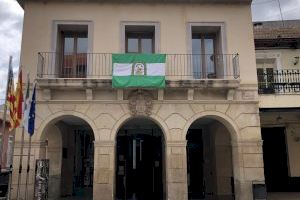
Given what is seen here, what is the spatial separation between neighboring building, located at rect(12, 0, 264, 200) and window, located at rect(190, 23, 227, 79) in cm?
4

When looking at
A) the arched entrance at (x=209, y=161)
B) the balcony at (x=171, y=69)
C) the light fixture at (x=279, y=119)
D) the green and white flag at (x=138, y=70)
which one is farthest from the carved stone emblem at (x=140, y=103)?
the light fixture at (x=279, y=119)

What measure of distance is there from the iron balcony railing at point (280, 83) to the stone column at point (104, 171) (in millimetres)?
6193

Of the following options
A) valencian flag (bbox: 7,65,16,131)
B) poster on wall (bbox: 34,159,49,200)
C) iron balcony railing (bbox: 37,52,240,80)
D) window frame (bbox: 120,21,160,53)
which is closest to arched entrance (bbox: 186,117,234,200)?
iron balcony railing (bbox: 37,52,240,80)

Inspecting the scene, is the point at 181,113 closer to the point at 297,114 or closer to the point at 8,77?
the point at 8,77

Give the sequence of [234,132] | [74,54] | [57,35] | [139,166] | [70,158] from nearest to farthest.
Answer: [234,132]
[57,35]
[74,54]
[70,158]
[139,166]

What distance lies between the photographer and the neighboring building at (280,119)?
15314mm

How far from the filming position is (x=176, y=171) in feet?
39.1

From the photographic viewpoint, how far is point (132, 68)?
12.0 metres

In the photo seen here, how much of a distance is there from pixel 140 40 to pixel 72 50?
259 centimetres

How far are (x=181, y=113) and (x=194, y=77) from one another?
1.52 m

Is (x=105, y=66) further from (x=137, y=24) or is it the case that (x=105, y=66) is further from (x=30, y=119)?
(x=30, y=119)

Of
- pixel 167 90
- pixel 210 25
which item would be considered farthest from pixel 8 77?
pixel 210 25

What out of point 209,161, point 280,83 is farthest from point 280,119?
point 209,161

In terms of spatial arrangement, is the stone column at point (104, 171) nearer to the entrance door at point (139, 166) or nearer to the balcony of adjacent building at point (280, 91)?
the entrance door at point (139, 166)
